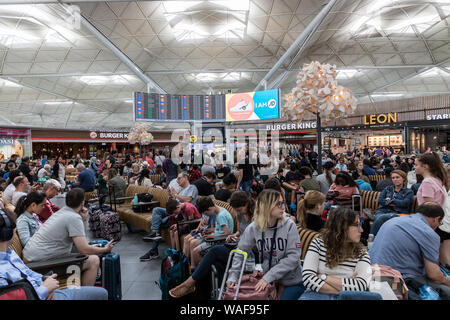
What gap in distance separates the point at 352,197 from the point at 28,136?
3128 cm

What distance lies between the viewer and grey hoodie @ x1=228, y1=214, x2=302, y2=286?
247 centimetres

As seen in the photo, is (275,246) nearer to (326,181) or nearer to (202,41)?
(326,181)

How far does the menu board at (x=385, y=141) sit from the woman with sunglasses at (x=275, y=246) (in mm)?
22872

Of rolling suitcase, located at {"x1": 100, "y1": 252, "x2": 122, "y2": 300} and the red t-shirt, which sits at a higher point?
the red t-shirt

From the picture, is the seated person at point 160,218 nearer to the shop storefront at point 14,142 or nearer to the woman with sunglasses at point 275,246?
the woman with sunglasses at point 275,246

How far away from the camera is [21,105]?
30469 mm

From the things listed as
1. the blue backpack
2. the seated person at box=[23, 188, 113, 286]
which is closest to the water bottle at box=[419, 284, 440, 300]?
the blue backpack

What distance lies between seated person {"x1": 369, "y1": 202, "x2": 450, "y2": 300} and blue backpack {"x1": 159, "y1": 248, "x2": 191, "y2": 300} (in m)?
2.02

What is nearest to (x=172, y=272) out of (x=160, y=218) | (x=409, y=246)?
(x=160, y=218)

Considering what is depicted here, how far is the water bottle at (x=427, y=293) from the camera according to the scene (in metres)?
2.16

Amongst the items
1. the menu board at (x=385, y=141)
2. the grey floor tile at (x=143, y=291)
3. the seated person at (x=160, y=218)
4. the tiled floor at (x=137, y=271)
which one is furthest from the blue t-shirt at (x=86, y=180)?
the menu board at (x=385, y=141)

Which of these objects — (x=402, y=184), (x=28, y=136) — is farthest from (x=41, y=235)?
(x=28, y=136)

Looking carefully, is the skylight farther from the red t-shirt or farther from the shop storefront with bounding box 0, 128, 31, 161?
the shop storefront with bounding box 0, 128, 31, 161
